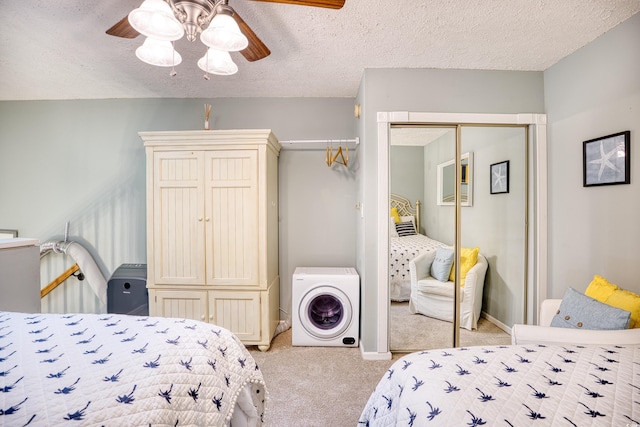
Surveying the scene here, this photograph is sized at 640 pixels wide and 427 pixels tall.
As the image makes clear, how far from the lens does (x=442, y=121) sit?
2500 mm

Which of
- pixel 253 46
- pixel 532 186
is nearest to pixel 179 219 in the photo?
pixel 253 46

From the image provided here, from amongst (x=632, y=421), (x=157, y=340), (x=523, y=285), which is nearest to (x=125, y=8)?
(x=157, y=340)

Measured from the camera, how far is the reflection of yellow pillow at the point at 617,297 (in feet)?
5.18

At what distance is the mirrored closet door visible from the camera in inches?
101

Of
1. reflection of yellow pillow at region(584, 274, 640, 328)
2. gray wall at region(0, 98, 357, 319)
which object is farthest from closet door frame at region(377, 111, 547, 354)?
gray wall at region(0, 98, 357, 319)

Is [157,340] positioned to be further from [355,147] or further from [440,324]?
[355,147]

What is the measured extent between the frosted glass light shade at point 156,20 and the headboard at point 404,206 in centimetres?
192

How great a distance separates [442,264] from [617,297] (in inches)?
44.0

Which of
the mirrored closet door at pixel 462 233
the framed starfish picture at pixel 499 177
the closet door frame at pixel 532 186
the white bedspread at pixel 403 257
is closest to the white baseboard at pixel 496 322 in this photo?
the mirrored closet door at pixel 462 233

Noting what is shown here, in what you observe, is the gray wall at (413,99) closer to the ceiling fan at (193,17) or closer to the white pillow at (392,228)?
the white pillow at (392,228)

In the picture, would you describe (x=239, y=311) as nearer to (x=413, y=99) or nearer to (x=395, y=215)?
(x=395, y=215)

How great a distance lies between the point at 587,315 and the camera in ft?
5.27

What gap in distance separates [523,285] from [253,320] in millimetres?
2442

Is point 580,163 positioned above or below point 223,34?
below
